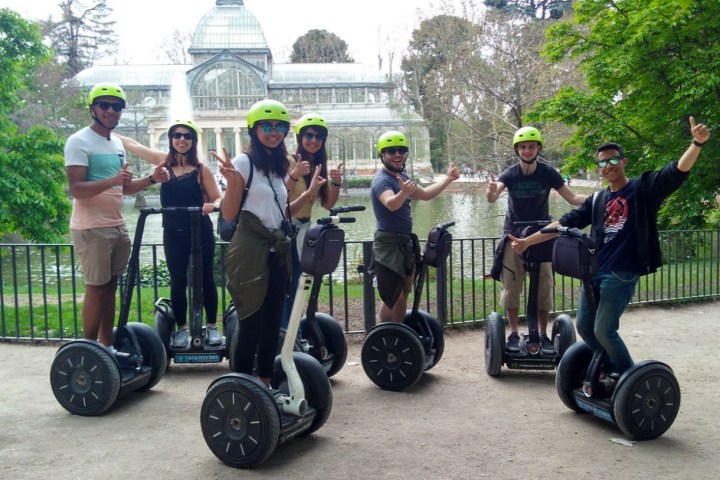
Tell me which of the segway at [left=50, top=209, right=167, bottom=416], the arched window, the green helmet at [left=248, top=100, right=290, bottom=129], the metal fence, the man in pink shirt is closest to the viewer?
the green helmet at [left=248, top=100, right=290, bottom=129]

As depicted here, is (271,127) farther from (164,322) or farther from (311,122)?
(164,322)

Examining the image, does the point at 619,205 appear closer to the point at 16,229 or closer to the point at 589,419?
the point at 589,419

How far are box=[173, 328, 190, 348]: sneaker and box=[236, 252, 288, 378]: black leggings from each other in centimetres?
187

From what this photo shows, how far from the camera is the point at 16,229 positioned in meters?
12.1

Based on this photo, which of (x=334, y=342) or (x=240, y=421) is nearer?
(x=240, y=421)

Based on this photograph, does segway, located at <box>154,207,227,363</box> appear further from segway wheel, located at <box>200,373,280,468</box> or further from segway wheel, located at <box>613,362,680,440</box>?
segway wheel, located at <box>613,362,680,440</box>

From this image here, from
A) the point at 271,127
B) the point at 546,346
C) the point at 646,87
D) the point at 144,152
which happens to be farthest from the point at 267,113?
the point at 646,87

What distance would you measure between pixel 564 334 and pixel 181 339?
3.21 meters

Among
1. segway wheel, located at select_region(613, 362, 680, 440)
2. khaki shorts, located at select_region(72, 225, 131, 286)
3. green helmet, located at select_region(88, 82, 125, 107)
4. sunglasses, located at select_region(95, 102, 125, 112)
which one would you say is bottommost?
segway wheel, located at select_region(613, 362, 680, 440)

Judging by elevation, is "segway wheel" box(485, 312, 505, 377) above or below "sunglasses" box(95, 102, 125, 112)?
below

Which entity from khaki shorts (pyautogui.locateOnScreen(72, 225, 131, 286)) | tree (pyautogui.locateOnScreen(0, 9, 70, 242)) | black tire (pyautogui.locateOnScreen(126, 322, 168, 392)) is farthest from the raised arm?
tree (pyautogui.locateOnScreen(0, 9, 70, 242))

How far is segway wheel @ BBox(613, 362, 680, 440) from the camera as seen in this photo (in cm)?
430

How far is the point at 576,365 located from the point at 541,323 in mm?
1199

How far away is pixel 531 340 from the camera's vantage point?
5.84 meters
